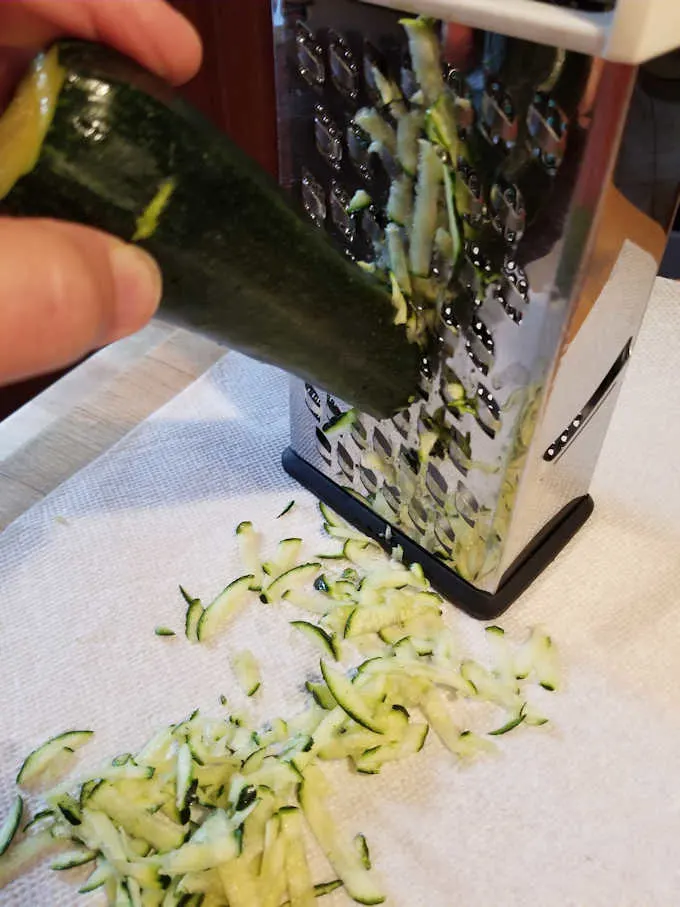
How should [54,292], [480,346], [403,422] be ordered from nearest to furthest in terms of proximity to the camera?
[54,292], [480,346], [403,422]

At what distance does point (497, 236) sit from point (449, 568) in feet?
1.01

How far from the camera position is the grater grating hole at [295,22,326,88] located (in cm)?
53

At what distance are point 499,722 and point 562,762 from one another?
5 centimetres

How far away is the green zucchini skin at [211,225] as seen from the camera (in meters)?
0.39

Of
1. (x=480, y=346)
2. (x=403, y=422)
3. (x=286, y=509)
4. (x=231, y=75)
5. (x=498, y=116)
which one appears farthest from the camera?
(x=231, y=75)

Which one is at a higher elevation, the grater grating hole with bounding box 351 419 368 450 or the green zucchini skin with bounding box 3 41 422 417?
the green zucchini skin with bounding box 3 41 422 417

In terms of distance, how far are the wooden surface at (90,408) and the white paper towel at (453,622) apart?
0.03 m

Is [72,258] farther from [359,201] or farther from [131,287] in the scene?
[359,201]

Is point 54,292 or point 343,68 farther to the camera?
point 343,68

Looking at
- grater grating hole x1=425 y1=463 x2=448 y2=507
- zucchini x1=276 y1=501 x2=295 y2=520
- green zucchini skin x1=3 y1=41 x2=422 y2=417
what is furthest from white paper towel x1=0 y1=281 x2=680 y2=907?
green zucchini skin x1=3 y1=41 x2=422 y2=417

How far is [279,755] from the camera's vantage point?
0.57 meters

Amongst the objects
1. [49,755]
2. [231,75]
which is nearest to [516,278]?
[49,755]

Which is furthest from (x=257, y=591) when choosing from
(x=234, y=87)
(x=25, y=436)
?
(x=234, y=87)

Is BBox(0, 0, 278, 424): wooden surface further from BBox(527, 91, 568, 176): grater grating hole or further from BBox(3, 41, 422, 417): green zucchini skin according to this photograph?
BBox(527, 91, 568, 176): grater grating hole
